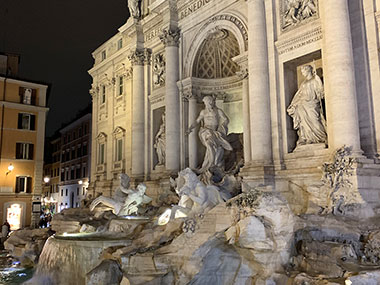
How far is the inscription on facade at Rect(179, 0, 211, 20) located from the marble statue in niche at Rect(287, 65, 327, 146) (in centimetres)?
680

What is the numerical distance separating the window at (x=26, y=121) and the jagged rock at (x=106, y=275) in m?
23.8

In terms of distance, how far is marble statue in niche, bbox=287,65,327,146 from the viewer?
1259 centimetres

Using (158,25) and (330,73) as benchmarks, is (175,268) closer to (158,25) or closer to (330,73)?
(330,73)

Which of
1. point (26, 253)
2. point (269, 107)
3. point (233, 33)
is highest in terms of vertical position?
point (233, 33)

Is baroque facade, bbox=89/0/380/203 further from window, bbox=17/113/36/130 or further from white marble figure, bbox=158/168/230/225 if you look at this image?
window, bbox=17/113/36/130

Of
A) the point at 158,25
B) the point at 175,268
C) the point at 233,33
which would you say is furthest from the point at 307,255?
the point at 158,25

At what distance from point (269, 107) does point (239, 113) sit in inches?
197

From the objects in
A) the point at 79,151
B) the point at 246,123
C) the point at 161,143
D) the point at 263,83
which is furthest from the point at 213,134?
the point at 79,151

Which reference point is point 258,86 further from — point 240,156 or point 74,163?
point 74,163

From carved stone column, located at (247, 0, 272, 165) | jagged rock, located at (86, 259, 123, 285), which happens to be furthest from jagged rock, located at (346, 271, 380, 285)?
carved stone column, located at (247, 0, 272, 165)

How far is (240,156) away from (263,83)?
14.8ft

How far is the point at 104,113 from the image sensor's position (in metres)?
26.4

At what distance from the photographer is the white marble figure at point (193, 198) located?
1162 centimetres

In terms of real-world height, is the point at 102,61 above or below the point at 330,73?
above
